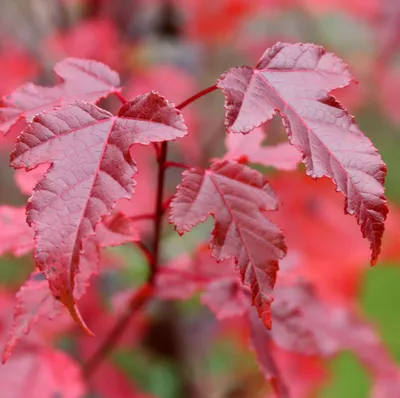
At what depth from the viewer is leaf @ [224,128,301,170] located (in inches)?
34.7

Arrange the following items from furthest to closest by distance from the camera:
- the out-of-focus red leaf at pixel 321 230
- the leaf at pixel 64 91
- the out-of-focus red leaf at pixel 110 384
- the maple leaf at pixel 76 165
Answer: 1. the out-of-focus red leaf at pixel 321 230
2. the out-of-focus red leaf at pixel 110 384
3. the leaf at pixel 64 91
4. the maple leaf at pixel 76 165

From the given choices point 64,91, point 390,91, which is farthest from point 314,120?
point 390,91

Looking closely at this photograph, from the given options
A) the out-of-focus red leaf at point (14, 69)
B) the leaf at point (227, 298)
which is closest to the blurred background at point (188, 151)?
the out-of-focus red leaf at point (14, 69)

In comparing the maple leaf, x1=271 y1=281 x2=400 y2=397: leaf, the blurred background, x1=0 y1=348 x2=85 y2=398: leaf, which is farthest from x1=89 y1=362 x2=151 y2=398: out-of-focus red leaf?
the maple leaf

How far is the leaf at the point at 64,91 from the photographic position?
73 cm

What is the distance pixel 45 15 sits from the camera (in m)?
2.72

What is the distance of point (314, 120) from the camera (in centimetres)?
66

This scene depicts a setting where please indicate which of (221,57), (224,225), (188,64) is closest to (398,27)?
(188,64)

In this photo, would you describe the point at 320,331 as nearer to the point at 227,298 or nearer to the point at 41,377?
the point at 227,298

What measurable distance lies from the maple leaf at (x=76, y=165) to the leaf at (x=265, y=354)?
37 centimetres

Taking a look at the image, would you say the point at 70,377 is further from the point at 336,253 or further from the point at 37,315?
the point at 336,253

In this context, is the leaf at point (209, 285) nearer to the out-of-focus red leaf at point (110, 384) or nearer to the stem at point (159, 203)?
the stem at point (159, 203)

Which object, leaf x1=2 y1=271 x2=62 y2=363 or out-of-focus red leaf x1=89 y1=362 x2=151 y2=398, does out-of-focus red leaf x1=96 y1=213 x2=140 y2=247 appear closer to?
leaf x1=2 y1=271 x2=62 y2=363

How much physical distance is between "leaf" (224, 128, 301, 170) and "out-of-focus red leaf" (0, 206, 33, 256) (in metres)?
0.34
